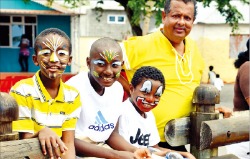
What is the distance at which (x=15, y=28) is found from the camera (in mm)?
19078

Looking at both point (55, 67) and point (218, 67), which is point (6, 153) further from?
point (218, 67)

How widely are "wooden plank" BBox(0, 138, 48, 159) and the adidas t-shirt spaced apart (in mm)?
550

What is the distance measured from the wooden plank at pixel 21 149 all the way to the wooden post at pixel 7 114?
4cm

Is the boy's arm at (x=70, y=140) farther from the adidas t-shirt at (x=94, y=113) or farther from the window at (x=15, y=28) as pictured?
the window at (x=15, y=28)

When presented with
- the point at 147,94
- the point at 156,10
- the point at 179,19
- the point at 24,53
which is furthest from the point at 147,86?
the point at 24,53

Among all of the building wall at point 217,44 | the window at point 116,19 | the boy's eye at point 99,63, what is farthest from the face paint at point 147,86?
the window at point 116,19

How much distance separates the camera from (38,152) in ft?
6.69

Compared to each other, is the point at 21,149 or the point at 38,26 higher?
the point at 38,26

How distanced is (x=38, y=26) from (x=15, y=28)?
1.00 meters

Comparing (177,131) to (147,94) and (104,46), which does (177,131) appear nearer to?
(147,94)

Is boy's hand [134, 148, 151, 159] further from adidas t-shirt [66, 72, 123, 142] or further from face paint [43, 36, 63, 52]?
face paint [43, 36, 63, 52]

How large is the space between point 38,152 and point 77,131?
0.57 m

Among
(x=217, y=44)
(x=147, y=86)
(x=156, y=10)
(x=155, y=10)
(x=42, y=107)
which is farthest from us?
(x=217, y=44)

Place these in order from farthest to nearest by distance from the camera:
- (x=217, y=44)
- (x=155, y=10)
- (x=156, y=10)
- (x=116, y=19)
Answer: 1. (x=116, y=19)
2. (x=217, y=44)
3. (x=156, y=10)
4. (x=155, y=10)
